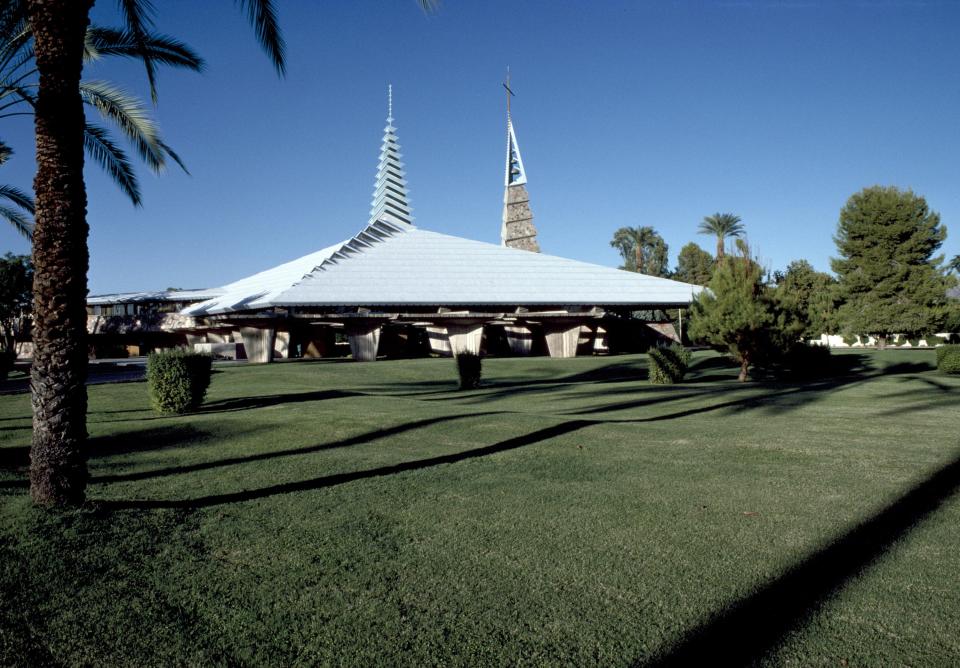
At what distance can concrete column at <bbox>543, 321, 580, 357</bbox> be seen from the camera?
134 ft

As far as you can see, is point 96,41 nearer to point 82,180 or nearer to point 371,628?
point 82,180

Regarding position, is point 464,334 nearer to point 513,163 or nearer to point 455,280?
point 455,280

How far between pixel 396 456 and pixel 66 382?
12.6 feet

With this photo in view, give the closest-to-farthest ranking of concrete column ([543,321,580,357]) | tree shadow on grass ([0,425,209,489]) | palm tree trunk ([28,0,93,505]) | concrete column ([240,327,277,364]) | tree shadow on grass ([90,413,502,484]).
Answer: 1. palm tree trunk ([28,0,93,505])
2. tree shadow on grass ([90,413,502,484])
3. tree shadow on grass ([0,425,209,489])
4. concrete column ([240,327,277,364])
5. concrete column ([543,321,580,357])

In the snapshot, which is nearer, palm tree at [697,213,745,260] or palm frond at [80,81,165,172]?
palm frond at [80,81,165,172]

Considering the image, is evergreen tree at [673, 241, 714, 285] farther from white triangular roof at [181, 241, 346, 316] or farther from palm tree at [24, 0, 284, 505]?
palm tree at [24, 0, 284, 505]

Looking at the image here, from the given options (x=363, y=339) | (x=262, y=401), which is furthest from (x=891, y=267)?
(x=262, y=401)

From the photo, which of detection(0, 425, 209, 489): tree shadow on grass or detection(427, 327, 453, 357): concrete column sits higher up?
detection(427, 327, 453, 357): concrete column

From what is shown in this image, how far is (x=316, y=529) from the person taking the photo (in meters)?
5.51

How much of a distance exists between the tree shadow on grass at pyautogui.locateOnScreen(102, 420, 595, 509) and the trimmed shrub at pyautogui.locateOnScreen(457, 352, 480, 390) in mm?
9936

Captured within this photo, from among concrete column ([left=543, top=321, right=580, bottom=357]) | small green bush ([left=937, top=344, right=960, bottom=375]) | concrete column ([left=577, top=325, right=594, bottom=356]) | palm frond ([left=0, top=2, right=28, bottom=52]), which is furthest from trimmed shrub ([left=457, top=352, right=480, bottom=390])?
concrete column ([left=577, top=325, right=594, bottom=356])

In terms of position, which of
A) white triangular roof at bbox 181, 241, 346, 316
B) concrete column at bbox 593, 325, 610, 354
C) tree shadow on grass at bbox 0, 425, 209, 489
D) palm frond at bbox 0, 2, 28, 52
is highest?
palm frond at bbox 0, 2, 28, 52

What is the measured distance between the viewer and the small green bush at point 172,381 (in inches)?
507

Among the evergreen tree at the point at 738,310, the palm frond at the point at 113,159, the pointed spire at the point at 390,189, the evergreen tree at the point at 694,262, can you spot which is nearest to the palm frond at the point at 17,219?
the palm frond at the point at 113,159
